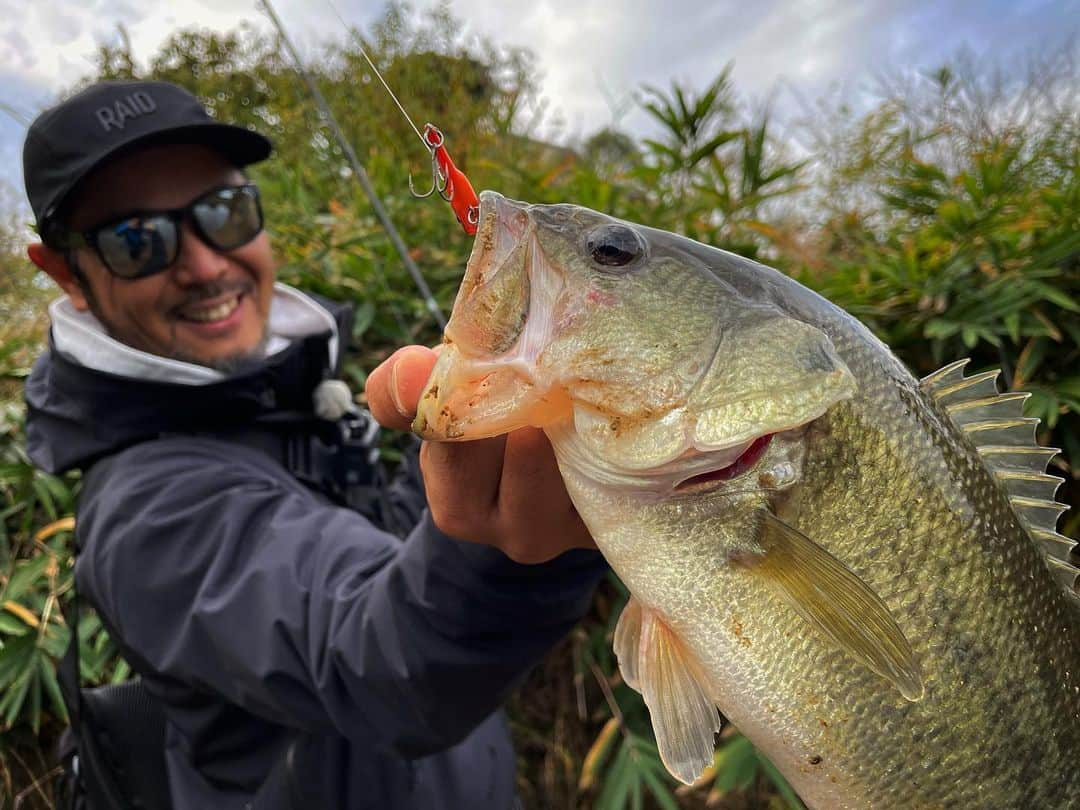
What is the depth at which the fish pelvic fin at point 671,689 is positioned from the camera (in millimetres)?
886

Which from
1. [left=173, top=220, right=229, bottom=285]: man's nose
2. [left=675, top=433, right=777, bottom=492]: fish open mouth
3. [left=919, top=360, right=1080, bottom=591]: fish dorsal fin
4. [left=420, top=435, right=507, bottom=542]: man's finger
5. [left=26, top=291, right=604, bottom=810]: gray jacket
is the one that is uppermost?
[left=919, top=360, right=1080, bottom=591]: fish dorsal fin

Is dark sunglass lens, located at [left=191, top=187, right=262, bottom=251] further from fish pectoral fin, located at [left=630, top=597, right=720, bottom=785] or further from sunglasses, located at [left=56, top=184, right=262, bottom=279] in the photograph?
fish pectoral fin, located at [left=630, top=597, right=720, bottom=785]

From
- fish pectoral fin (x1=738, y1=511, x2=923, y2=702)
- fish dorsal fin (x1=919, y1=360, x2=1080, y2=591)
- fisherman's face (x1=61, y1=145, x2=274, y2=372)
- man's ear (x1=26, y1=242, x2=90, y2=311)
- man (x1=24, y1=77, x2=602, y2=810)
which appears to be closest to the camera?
fish pectoral fin (x1=738, y1=511, x2=923, y2=702)

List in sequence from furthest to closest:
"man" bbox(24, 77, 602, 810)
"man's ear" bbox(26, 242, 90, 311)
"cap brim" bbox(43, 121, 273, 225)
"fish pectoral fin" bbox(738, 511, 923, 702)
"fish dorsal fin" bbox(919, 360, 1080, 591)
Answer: "man's ear" bbox(26, 242, 90, 311)
"cap brim" bbox(43, 121, 273, 225)
"man" bbox(24, 77, 602, 810)
"fish dorsal fin" bbox(919, 360, 1080, 591)
"fish pectoral fin" bbox(738, 511, 923, 702)

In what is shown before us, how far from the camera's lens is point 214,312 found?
2.11 metres

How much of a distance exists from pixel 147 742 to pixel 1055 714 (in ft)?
6.50

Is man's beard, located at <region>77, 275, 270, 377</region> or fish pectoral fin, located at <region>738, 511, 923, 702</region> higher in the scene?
fish pectoral fin, located at <region>738, 511, 923, 702</region>

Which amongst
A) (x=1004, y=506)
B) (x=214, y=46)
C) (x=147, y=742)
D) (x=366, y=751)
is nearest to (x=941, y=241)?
(x=1004, y=506)

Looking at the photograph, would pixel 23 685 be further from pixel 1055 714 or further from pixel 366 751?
pixel 1055 714

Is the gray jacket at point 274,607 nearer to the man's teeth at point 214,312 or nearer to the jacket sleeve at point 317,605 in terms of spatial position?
the jacket sleeve at point 317,605

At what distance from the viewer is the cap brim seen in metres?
1.82

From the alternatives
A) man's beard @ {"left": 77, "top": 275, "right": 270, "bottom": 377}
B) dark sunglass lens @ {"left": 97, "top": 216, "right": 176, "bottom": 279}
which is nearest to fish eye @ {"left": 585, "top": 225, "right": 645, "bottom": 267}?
man's beard @ {"left": 77, "top": 275, "right": 270, "bottom": 377}

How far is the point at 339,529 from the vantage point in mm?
1348

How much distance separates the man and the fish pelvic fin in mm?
180
